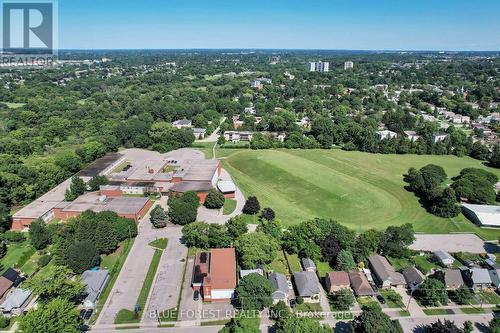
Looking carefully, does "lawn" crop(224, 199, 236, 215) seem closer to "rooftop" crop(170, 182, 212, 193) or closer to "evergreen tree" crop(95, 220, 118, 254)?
"rooftop" crop(170, 182, 212, 193)

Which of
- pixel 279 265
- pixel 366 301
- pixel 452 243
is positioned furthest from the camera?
pixel 452 243

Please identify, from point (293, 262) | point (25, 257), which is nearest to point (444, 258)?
point (293, 262)

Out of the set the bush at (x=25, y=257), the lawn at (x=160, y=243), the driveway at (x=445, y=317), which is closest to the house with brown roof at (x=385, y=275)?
the driveway at (x=445, y=317)

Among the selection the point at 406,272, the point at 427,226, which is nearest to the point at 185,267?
the point at 406,272

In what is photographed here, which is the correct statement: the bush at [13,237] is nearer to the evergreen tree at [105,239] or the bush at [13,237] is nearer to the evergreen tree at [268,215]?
the evergreen tree at [105,239]

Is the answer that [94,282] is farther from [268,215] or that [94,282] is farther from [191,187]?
[191,187]

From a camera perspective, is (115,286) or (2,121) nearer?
(115,286)

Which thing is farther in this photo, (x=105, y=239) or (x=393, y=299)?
(x=105, y=239)

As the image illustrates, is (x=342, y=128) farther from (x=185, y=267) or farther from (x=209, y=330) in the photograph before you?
(x=209, y=330)
